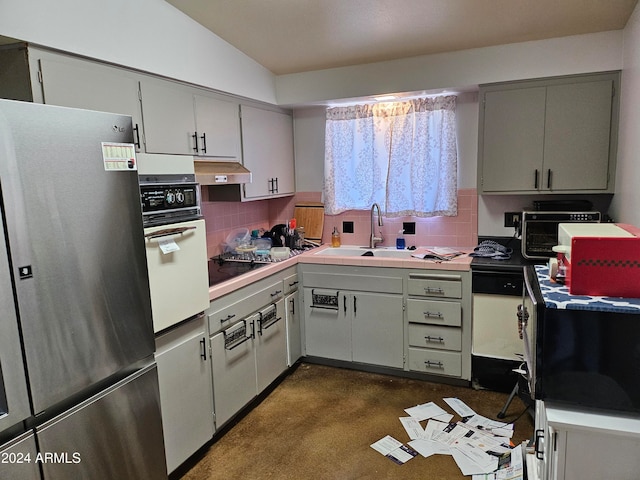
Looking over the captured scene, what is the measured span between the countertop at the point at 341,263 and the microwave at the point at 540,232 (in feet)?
1.33

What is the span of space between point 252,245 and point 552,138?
7.87ft

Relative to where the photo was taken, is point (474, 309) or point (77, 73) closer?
point (77, 73)

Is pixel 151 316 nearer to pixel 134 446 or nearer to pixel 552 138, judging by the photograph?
pixel 134 446

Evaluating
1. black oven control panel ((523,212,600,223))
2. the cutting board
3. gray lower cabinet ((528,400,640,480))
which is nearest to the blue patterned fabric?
gray lower cabinet ((528,400,640,480))

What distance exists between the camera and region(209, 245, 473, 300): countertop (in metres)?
2.76

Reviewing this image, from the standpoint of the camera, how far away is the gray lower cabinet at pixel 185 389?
218cm

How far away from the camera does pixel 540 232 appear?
2.95m

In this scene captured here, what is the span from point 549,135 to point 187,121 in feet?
8.00

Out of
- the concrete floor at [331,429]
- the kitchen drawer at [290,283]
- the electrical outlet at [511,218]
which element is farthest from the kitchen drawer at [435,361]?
the electrical outlet at [511,218]

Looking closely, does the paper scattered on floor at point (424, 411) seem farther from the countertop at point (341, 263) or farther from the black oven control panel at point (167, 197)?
the black oven control panel at point (167, 197)

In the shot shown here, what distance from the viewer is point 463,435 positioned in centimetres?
261

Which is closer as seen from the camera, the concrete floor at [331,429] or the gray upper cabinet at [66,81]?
the gray upper cabinet at [66,81]

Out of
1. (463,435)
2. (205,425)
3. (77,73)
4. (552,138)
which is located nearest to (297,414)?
(205,425)

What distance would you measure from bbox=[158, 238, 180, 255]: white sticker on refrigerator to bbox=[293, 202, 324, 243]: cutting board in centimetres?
210
